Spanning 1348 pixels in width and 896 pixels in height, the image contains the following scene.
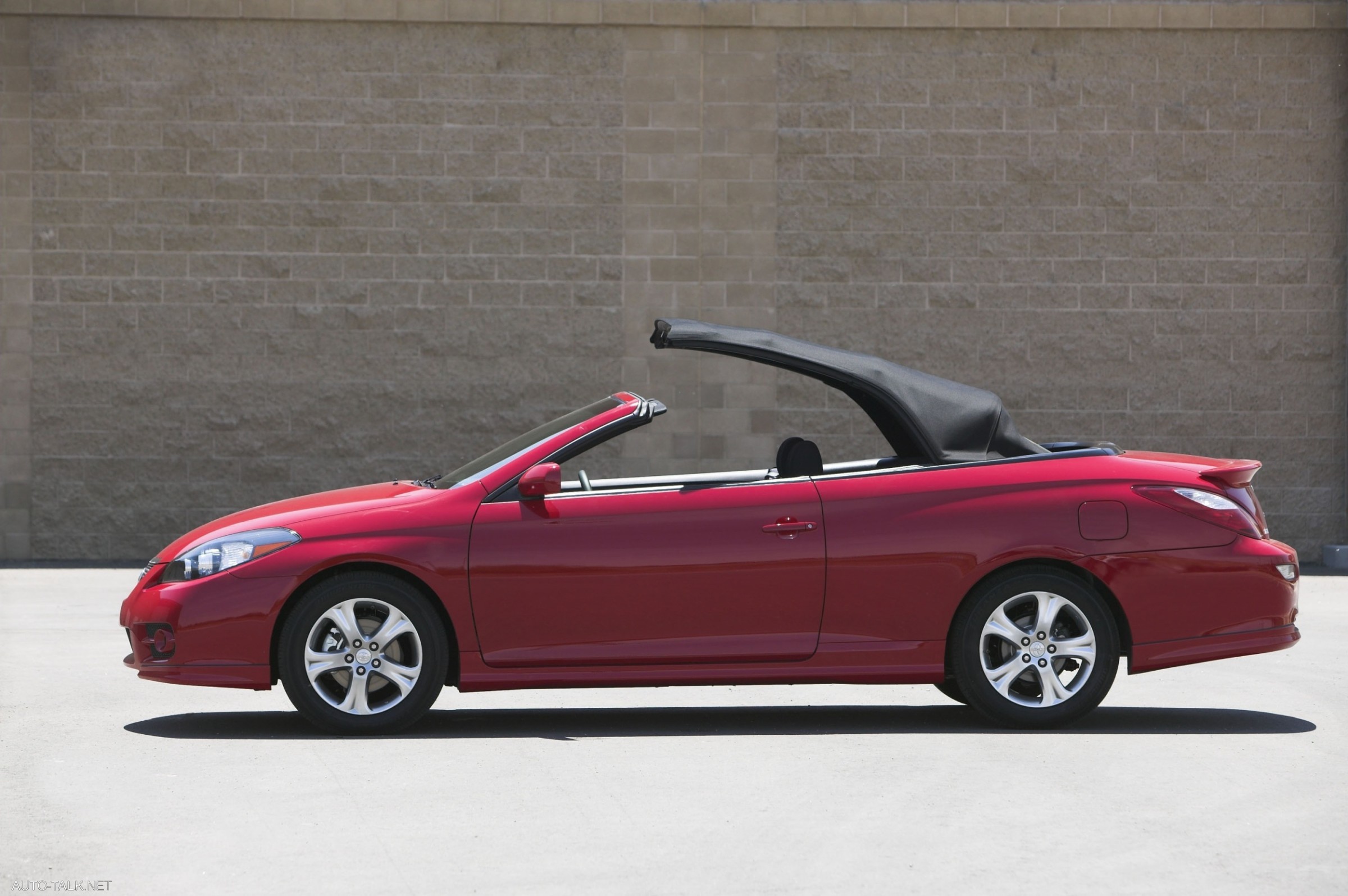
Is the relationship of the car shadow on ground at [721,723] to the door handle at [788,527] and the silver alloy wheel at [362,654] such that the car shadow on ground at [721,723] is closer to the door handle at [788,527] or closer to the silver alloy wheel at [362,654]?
the silver alloy wheel at [362,654]

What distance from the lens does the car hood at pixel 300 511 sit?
7566 mm

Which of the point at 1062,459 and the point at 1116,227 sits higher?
the point at 1116,227

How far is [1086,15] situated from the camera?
17.0 metres

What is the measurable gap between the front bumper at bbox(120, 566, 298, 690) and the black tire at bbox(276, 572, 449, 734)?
3.7 inches

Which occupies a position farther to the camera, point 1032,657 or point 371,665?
Result: point 1032,657

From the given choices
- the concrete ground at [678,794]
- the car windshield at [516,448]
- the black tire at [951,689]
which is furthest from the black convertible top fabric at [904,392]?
the concrete ground at [678,794]

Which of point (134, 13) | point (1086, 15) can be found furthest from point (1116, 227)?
point (134, 13)

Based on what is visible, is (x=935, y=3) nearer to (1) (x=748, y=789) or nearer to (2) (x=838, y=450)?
(2) (x=838, y=450)

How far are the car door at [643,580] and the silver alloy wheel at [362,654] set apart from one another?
12.3 inches

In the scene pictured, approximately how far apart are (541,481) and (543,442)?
341 millimetres

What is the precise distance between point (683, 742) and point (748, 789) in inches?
42.4

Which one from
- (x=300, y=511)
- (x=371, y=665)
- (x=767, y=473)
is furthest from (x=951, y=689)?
(x=300, y=511)

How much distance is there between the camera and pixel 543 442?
779 cm

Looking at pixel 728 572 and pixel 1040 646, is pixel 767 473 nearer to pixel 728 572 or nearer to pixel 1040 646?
pixel 728 572
